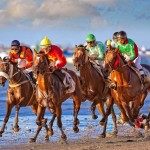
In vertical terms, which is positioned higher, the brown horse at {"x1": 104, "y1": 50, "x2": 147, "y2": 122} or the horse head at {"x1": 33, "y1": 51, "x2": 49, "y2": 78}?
the horse head at {"x1": 33, "y1": 51, "x2": 49, "y2": 78}

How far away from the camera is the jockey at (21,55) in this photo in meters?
17.7

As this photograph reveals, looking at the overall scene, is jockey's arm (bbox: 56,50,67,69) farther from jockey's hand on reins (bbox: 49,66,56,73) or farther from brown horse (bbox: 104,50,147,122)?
brown horse (bbox: 104,50,147,122)

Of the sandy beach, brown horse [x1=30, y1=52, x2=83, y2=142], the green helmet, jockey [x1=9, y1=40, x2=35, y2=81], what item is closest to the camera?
the sandy beach

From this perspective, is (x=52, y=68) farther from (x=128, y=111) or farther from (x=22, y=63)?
(x=128, y=111)

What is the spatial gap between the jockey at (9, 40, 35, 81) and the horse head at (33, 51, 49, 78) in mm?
2457

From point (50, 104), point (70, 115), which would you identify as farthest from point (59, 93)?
point (70, 115)

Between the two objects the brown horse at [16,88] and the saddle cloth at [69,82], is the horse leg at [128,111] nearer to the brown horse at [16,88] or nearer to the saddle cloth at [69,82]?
the saddle cloth at [69,82]

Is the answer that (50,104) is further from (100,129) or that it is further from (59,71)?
(100,129)

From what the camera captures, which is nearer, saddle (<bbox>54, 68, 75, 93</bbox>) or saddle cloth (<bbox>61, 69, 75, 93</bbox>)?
saddle (<bbox>54, 68, 75, 93</bbox>)

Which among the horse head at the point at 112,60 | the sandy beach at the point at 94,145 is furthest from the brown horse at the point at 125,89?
the sandy beach at the point at 94,145

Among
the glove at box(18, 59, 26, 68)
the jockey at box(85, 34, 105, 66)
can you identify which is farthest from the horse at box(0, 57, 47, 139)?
the jockey at box(85, 34, 105, 66)

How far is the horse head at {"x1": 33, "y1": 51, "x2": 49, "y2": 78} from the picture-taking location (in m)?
15.0

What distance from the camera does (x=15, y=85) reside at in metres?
17.3

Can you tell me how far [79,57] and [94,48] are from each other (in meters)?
2.25
